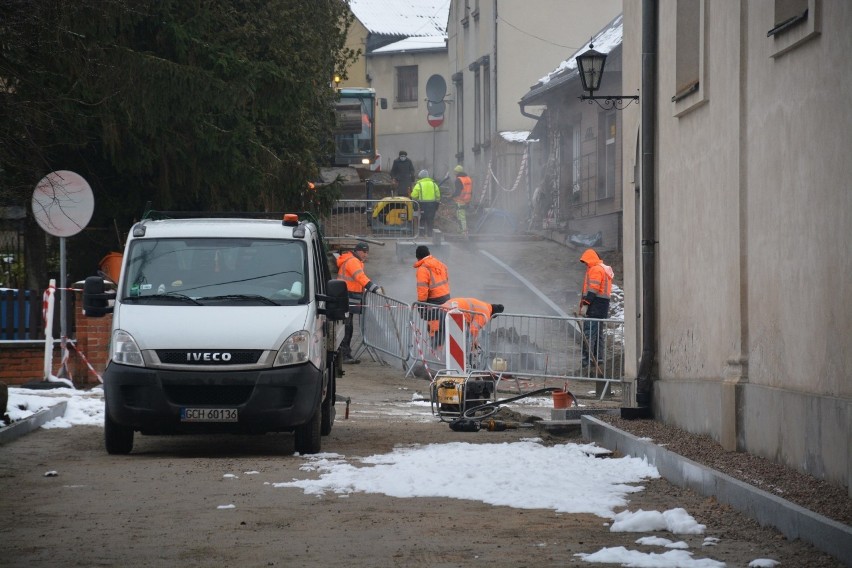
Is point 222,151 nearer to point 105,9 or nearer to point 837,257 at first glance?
point 105,9

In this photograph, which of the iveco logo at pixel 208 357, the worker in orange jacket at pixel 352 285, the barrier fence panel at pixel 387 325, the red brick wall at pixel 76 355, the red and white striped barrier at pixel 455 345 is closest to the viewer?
the iveco logo at pixel 208 357

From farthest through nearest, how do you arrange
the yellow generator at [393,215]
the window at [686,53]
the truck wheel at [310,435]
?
the yellow generator at [393,215] < the window at [686,53] < the truck wheel at [310,435]

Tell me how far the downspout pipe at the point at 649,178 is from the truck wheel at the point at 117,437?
5.25 m

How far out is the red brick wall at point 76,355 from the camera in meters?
19.5

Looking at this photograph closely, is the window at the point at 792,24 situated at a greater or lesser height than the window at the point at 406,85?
lesser

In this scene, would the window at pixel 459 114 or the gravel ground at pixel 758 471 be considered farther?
the window at pixel 459 114

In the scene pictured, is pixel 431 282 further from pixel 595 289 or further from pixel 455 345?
pixel 455 345

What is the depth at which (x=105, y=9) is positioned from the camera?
61.2 ft

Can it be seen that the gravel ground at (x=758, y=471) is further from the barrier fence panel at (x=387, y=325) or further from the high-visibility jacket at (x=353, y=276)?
the high-visibility jacket at (x=353, y=276)

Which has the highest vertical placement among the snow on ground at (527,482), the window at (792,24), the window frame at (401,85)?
the window frame at (401,85)

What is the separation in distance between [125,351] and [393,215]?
24.6m

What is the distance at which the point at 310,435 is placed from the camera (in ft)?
39.0

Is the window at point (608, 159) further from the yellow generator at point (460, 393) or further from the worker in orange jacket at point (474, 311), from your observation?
the yellow generator at point (460, 393)

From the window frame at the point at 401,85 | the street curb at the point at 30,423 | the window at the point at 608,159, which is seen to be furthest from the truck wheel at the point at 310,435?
the window frame at the point at 401,85
